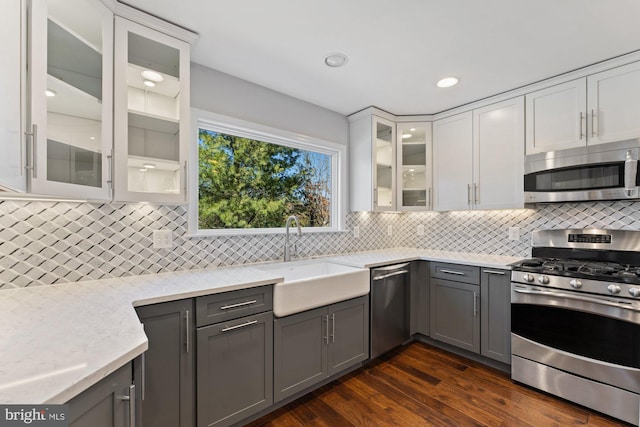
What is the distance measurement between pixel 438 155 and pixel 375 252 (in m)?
1.29

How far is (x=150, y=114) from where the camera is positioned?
173 centimetres

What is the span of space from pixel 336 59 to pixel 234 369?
2.18 m

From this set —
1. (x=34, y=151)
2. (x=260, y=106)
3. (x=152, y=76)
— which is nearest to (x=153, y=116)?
(x=152, y=76)

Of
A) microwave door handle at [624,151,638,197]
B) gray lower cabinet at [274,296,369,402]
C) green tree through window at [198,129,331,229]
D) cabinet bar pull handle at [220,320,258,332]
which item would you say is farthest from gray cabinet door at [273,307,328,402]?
microwave door handle at [624,151,638,197]

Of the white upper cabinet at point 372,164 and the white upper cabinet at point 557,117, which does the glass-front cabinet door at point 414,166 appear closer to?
the white upper cabinet at point 372,164

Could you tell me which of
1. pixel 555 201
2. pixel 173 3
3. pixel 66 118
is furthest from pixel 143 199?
pixel 555 201

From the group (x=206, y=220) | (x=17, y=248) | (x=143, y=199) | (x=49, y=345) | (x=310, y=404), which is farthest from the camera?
(x=206, y=220)

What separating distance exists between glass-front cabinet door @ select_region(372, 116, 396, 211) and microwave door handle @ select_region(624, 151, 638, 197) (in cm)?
180

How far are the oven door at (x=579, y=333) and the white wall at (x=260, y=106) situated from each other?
2.25 metres

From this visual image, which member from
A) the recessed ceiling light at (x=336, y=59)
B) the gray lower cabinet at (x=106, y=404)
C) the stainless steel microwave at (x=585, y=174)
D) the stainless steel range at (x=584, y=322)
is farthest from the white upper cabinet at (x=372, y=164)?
the gray lower cabinet at (x=106, y=404)

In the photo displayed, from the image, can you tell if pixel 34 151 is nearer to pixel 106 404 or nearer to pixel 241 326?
pixel 106 404

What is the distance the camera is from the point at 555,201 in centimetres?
241

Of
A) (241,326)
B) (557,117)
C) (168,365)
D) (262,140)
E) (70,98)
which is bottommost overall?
(168,365)

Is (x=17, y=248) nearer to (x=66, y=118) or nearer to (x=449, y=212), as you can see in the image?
(x=66, y=118)
